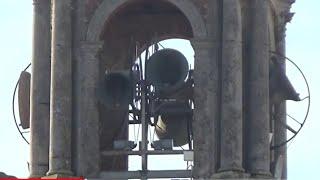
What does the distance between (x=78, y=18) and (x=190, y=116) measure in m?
4.63

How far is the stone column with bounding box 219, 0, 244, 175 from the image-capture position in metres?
66.9

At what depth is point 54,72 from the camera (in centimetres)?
6788

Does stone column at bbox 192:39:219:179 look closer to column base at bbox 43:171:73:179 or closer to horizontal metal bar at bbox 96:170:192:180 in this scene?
horizontal metal bar at bbox 96:170:192:180

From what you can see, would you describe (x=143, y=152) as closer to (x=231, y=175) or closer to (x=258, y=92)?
(x=231, y=175)

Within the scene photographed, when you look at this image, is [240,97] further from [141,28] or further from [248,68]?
[141,28]

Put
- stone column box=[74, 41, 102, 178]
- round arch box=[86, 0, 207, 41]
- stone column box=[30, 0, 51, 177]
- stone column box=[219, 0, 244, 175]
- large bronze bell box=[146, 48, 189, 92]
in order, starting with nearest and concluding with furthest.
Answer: stone column box=[219, 0, 244, 175], stone column box=[74, 41, 102, 178], stone column box=[30, 0, 51, 177], round arch box=[86, 0, 207, 41], large bronze bell box=[146, 48, 189, 92]

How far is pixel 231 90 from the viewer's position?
67.2m

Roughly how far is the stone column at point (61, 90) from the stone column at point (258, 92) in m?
5.10

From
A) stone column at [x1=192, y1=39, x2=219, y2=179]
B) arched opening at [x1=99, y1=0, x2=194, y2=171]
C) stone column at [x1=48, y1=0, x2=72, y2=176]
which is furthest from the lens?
arched opening at [x1=99, y1=0, x2=194, y2=171]

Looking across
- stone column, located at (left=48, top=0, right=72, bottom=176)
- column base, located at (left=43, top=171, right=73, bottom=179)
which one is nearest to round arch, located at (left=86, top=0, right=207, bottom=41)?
stone column, located at (left=48, top=0, right=72, bottom=176)

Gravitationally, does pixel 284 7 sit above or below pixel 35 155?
above

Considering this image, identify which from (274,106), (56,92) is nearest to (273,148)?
(274,106)

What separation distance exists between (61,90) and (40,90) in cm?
93

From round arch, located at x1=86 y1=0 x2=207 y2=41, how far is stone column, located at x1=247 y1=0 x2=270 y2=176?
1.53 metres
